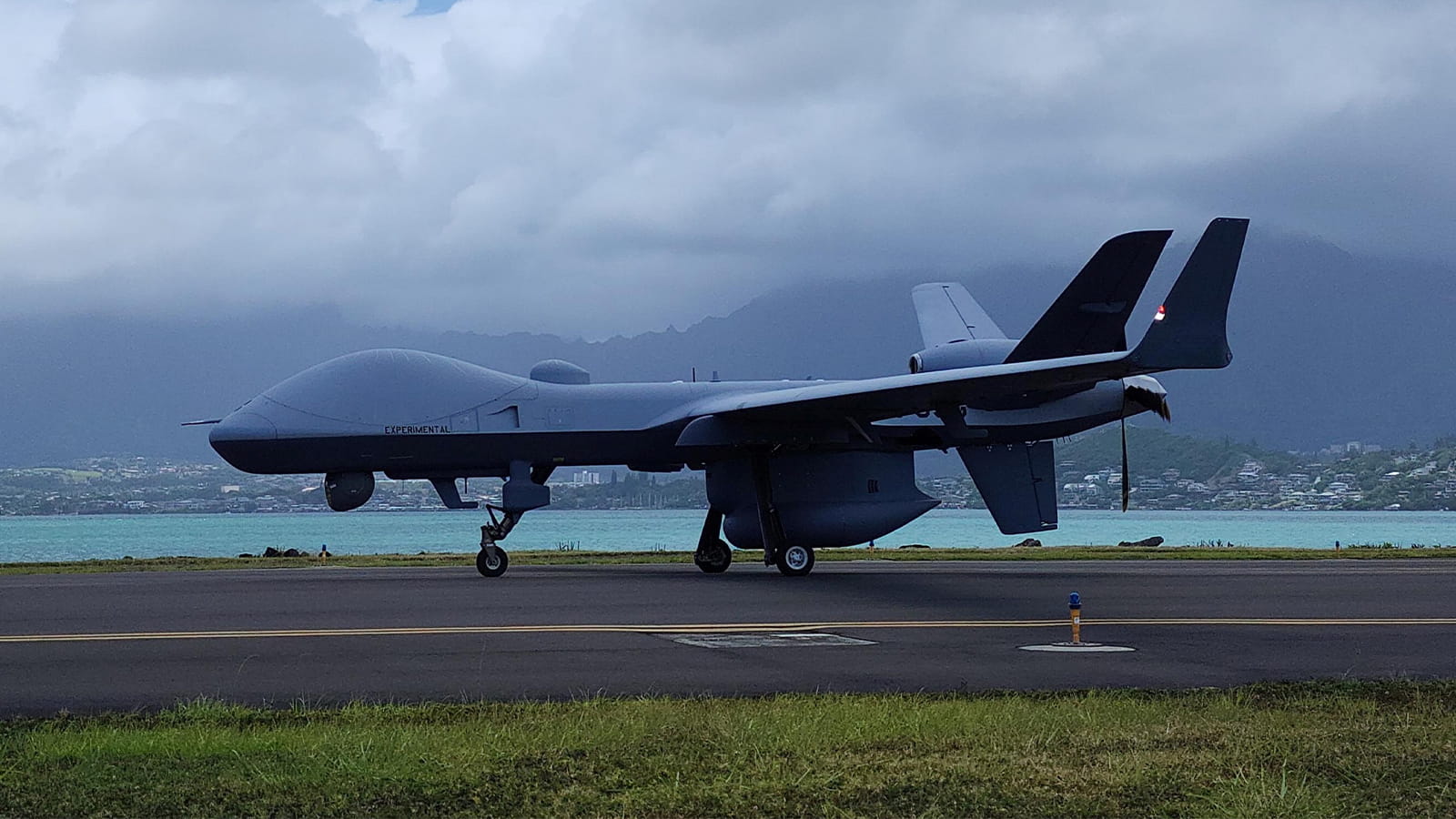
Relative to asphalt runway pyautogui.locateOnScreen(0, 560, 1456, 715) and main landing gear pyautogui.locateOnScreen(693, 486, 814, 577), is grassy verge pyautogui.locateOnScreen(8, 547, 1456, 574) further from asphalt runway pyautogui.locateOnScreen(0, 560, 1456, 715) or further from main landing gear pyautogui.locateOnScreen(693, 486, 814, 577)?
asphalt runway pyautogui.locateOnScreen(0, 560, 1456, 715)

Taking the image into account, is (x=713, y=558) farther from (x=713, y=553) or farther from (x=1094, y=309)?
(x=1094, y=309)

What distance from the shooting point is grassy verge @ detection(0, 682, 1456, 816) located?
6641mm

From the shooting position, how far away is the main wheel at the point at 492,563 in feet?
80.5

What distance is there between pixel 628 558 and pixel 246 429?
31.5ft

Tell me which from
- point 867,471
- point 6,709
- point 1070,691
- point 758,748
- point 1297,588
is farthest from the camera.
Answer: point 867,471

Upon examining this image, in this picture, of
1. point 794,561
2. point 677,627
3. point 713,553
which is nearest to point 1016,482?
point 794,561

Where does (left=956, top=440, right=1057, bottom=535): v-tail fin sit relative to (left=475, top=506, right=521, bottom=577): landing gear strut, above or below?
above

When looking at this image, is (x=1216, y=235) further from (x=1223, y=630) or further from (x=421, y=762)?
(x=421, y=762)

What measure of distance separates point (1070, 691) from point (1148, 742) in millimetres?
2408

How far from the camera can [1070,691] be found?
10.5 metres

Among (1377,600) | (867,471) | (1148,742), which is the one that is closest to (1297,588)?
(1377,600)

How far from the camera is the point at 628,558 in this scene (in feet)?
105

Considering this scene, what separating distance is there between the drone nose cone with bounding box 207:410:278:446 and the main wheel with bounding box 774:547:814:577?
28.6 feet

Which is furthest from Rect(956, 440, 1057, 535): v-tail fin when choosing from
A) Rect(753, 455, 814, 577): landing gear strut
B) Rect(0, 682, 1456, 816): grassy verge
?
Rect(0, 682, 1456, 816): grassy verge
